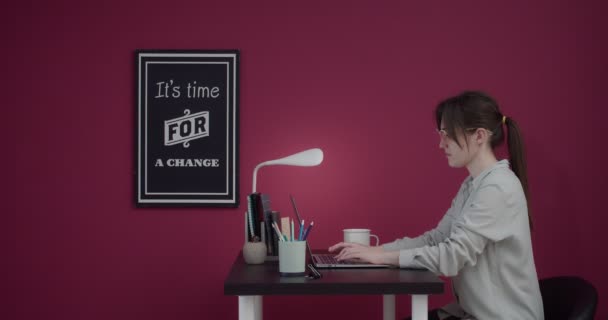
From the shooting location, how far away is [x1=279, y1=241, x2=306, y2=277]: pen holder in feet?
5.96

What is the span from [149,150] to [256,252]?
102cm

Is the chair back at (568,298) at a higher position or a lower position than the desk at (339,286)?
lower

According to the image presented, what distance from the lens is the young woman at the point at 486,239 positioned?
1869mm

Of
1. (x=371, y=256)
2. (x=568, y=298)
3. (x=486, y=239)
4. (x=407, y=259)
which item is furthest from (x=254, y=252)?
(x=568, y=298)

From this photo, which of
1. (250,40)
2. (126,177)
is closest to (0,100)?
(126,177)

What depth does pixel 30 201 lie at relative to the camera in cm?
292

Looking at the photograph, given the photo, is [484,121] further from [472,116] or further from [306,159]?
[306,159]

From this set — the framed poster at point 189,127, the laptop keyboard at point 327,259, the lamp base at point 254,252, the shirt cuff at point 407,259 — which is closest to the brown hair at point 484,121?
the shirt cuff at point 407,259

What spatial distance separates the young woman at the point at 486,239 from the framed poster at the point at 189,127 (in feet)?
3.25

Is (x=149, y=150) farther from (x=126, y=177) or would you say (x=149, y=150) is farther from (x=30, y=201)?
(x=30, y=201)

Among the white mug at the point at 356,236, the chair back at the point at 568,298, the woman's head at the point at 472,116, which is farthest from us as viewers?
the white mug at the point at 356,236

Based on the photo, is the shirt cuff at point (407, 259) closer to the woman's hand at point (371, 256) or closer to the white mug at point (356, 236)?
the woman's hand at point (371, 256)

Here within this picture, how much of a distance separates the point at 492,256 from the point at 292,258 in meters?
0.57

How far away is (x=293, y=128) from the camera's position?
2902 millimetres
